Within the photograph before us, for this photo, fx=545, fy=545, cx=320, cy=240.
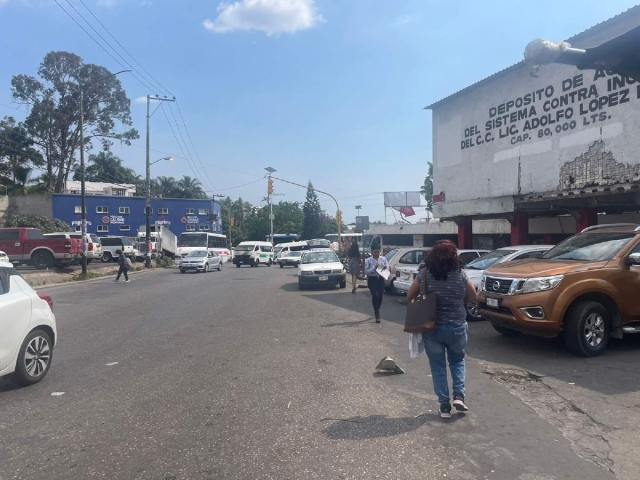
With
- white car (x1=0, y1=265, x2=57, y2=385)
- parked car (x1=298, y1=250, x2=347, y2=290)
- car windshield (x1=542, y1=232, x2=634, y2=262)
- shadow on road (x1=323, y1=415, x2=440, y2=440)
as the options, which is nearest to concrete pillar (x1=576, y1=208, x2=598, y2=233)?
parked car (x1=298, y1=250, x2=347, y2=290)

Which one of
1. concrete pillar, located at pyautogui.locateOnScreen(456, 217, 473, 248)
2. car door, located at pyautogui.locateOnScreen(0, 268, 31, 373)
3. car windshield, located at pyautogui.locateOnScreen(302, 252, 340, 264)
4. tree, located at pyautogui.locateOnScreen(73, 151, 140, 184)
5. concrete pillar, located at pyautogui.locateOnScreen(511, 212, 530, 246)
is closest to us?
car door, located at pyautogui.locateOnScreen(0, 268, 31, 373)

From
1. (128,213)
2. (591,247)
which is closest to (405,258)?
(591,247)

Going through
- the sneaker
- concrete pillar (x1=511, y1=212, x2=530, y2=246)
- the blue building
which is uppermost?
the blue building

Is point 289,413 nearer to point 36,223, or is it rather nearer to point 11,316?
point 11,316

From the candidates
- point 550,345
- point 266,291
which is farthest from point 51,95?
point 550,345

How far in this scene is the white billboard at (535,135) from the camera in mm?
17172

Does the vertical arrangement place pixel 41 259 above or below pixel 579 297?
below

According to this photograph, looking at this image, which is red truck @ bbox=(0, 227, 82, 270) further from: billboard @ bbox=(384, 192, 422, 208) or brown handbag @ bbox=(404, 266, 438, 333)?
billboard @ bbox=(384, 192, 422, 208)

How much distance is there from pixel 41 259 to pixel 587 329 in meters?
26.7

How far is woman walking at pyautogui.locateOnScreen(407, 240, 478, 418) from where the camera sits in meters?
5.34

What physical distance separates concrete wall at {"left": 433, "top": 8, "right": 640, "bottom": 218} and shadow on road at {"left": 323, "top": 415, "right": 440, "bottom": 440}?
1348 cm

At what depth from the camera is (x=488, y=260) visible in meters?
12.6

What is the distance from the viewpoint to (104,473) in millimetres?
4156

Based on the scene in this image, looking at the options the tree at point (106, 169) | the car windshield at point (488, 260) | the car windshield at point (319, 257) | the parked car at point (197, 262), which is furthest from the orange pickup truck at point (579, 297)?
→ the tree at point (106, 169)
